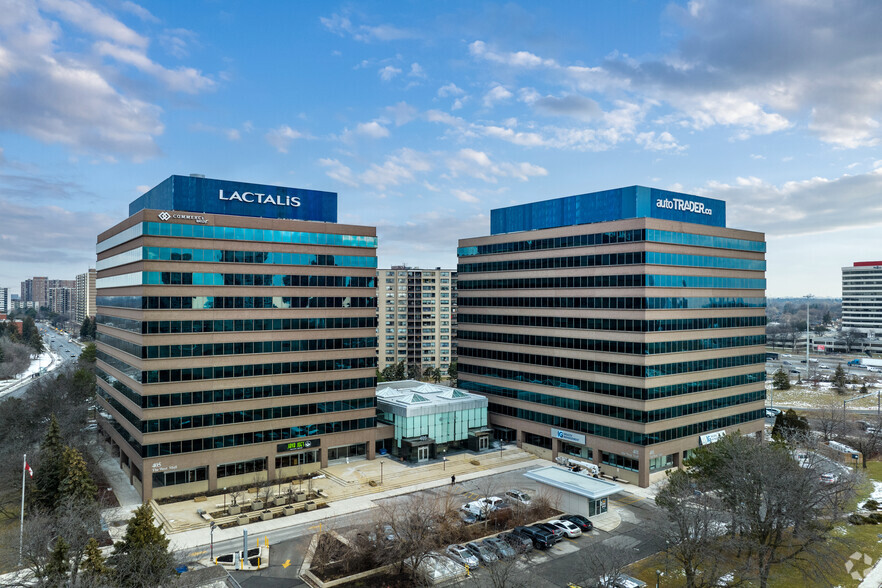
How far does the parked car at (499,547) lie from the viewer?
44237 millimetres

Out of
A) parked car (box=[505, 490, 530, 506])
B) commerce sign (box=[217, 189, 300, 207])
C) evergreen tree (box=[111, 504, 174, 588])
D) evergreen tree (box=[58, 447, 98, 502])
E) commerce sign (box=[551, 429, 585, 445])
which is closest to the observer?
evergreen tree (box=[111, 504, 174, 588])

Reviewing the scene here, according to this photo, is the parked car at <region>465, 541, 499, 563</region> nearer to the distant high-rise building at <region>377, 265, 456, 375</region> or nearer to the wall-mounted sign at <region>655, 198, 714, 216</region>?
the wall-mounted sign at <region>655, 198, 714, 216</region>

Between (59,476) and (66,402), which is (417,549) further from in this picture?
(66,402)

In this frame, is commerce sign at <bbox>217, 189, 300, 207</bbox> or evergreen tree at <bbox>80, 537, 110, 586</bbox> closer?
evergreen tree at <bbox>80, 537, 110, 586</bbox>

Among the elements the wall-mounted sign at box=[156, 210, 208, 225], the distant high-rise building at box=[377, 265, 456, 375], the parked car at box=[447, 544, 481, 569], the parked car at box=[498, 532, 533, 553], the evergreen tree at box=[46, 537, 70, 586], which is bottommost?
the parked car at box=[447, 544, 481, 569]

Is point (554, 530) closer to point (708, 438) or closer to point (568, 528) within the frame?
point (568, 528)

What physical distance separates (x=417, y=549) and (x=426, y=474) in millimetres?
30850

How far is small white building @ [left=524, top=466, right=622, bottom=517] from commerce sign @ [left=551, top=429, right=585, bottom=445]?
1405 centimetres

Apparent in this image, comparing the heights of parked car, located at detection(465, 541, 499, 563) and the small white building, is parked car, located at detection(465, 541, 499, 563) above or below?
below

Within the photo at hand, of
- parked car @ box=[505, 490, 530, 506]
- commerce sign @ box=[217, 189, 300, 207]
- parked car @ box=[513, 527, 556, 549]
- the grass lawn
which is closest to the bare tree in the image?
the grass lawn

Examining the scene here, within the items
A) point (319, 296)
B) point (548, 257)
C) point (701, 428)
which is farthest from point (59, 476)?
point (701, 428)

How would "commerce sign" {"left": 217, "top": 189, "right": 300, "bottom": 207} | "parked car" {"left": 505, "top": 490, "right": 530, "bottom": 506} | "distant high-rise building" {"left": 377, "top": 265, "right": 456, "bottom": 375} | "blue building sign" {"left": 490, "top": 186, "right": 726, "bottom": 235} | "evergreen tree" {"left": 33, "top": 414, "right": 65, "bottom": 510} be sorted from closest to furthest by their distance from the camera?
"evergreen tree" {"left": 33, "top": 414, "right": 65, "bottom": 510} → "parked car" {"left": 505, "top": 490, "right": 530, "bottom": 506} → "commerce sign" {"left": 217, "top": 189, "right": 300, "bottom": 207} → "blue building sign" {"left": 490, "top": 186, "right": 726, "bottom": 235} → "distant high-rise building" {"left": 377, "top": 265, "right": 456, "bottom": 375}

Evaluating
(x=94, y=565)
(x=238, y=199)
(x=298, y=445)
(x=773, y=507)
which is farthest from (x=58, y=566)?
(x=773, y=507)

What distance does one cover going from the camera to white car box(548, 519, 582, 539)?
53.8 m
